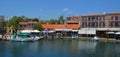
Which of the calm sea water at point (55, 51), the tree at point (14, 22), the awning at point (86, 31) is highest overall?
the tree at point (14, 22)

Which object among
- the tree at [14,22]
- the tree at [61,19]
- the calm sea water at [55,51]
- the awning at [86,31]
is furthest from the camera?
the tree at [61,19]

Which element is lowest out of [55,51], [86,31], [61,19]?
[55,51]

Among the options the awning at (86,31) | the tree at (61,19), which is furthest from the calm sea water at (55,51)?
the tree at (61,19)

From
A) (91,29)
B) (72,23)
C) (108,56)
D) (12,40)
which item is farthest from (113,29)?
(108,56)

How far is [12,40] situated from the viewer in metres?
76.2

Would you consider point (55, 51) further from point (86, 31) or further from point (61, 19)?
point (61, 19)

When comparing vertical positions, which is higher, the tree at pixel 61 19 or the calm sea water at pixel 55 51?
the tree at pixel 61 19

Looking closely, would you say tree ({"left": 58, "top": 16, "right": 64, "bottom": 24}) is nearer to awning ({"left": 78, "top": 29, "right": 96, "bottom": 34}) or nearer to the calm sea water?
awning ({"left": 78, "top": 29, "right": 96, "bottom": 34})

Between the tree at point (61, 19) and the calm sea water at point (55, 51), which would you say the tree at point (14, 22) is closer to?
the tree at point (61, 19)

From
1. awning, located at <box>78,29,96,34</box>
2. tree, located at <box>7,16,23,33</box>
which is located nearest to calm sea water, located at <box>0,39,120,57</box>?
awning, located at <box>78,29,96,34</box>

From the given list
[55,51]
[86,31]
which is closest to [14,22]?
[86,31]

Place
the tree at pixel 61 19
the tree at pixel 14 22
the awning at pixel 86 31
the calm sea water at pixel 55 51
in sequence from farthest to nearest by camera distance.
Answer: the tree at pixel 61 19 → the tree at pixel 14 22 → the awning at pixel 86 31 → the calm sea water at pixel 55 51

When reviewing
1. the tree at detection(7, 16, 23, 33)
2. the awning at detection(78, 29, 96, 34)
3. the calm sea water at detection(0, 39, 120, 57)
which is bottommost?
the calm sea water at detection(0, 39, 120, 57)

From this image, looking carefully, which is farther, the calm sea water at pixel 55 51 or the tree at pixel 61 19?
the tree at pixel 61 19
